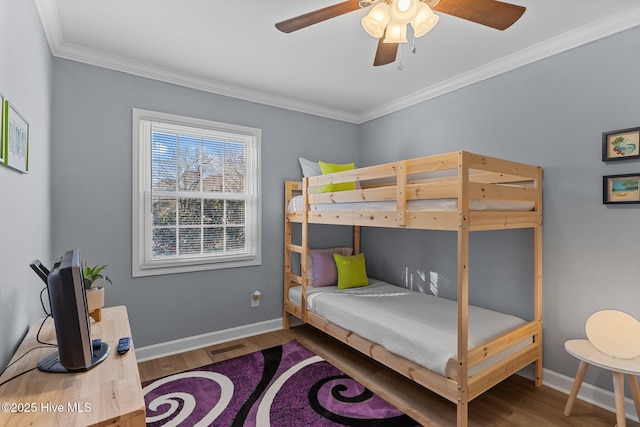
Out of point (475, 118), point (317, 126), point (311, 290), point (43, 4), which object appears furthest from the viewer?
point (317, 126)

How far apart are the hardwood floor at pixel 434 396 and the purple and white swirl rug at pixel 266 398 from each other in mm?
115

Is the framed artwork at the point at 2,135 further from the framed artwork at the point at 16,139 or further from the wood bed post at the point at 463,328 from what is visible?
the wood bed post at the point at 463,328

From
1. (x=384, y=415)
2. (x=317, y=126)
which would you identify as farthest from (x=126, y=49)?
(x=384, y=415)

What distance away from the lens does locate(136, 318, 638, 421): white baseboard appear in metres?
2.08

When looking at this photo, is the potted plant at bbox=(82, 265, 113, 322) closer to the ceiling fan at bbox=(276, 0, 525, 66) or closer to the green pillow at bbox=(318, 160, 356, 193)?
the ceiling fan at bbox=(276, 0, 525, 66)

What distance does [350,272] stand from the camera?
3363 millimetres

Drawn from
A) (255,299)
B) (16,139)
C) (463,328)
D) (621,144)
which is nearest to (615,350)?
(463,328)

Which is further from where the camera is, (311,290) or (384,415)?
(311,290)

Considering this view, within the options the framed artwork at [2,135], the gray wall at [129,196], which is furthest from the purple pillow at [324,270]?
the framed artwork at [2,135]

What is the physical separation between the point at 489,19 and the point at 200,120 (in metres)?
2.44

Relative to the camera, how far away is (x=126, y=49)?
2473 mm

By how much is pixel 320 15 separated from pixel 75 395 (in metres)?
1.80

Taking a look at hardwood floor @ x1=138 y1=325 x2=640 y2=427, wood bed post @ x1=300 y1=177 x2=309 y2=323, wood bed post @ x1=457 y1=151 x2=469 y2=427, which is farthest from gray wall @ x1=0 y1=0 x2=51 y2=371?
wood bed post @ x1=457 y1=151 x2=469 y2=427

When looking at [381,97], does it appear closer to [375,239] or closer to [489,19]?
[375,239]
